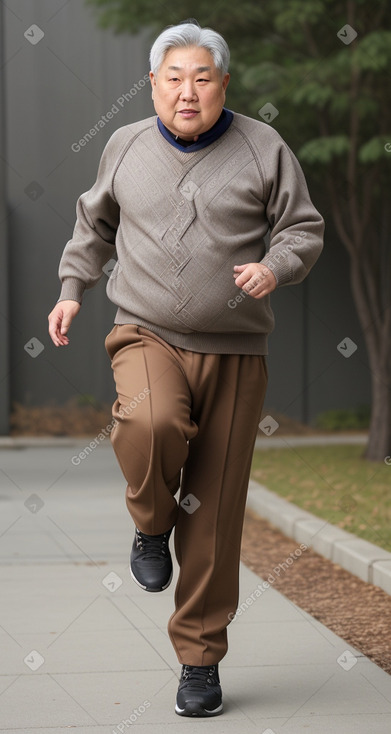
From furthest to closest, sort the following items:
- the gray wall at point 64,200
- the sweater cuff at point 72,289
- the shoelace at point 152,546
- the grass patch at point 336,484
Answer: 1. the gray wall at point 64,200
2. the grass patch at point 336,484
3. the sweater cuff at point 72,289
4. the shoelace at point 152,546

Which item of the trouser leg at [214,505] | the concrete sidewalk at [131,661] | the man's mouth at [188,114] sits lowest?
the concrete sidewalk at [131,661]

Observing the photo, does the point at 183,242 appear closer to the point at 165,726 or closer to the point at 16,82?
the point at 165,726

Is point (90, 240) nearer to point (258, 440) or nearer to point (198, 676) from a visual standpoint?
point (198, 676)

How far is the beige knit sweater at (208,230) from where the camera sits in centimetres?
347

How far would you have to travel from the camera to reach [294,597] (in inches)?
222

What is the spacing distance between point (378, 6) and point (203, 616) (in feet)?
28.3

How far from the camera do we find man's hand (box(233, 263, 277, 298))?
3.29m

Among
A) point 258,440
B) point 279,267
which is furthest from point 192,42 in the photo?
point 258,440

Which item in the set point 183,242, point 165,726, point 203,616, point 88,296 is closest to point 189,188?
point 183,242

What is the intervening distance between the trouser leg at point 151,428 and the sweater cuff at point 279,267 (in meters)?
0.39

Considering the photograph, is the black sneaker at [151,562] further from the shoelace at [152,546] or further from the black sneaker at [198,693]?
the black sneaker at [198,693]

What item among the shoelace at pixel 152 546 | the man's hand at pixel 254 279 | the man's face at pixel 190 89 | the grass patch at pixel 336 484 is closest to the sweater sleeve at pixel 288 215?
the man's hand at pixel 254 279

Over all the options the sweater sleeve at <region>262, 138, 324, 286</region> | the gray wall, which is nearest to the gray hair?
the sweater sleeve at <region>262, 138, 324, 286</region>

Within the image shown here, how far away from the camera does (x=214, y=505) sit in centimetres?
362
